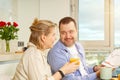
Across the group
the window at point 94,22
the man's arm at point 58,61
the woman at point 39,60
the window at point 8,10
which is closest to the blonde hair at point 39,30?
the woman at point 39,60

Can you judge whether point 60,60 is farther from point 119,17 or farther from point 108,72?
point 119,17

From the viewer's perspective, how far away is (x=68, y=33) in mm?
1795

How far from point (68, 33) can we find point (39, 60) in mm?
374

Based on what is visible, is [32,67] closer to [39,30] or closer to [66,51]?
[39,30]

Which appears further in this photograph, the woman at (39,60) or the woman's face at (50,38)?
the woman's face at (50,38)

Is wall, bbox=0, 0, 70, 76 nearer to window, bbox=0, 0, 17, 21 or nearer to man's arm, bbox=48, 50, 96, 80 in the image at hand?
window, bbox=0, 0, 17, 21

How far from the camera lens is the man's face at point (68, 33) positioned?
70.5 inches

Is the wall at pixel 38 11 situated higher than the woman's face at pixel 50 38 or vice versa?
the wall at pixel 38 11

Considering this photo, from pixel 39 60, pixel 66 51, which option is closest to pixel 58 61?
pixel 66 51

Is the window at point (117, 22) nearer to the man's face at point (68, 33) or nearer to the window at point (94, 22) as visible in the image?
the window at point (94, 22)

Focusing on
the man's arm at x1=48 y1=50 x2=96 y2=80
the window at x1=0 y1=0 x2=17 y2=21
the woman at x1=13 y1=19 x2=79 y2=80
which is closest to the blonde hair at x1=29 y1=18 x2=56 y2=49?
the woman at x1=13 y1=19 x2=79 y2=80

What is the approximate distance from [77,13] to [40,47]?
2.34 metres

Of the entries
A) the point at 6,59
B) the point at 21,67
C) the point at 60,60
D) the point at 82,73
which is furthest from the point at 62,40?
the point at 6,59

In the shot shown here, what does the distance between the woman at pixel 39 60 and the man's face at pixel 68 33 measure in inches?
5.5
